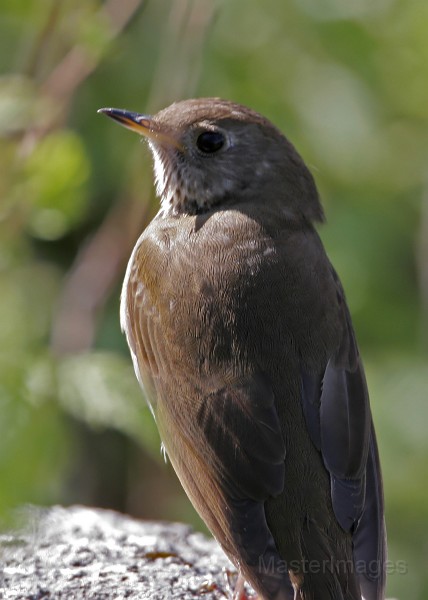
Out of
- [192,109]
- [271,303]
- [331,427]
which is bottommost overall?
[331,427]

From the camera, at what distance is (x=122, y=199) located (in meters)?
7.03

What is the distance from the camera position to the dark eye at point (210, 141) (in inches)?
206

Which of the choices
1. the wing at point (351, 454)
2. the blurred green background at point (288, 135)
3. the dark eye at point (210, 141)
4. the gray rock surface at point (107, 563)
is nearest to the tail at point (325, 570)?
the wing at point (351, 454)

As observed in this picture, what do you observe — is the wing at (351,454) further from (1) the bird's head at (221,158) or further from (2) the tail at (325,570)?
(1) the bird's head at (221,158)

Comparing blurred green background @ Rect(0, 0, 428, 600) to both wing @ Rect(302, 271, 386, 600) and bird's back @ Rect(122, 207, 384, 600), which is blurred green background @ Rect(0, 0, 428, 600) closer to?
bird's back @ Rect(122, 207, 384, 600)

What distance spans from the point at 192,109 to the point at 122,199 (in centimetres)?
183

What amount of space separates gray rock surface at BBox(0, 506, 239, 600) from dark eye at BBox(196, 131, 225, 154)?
5.24ft

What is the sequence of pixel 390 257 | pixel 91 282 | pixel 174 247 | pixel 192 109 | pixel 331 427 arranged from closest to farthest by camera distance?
pixel 331 427
pixel 174 247
pixel 192 109
pixel 91 282
pixel 390 257

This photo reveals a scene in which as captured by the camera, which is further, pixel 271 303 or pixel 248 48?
pixel 248 48

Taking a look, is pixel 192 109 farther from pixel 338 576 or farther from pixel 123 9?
pixel 338 576

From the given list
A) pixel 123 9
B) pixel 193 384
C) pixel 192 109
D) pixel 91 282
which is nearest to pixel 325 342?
pixel 193 384

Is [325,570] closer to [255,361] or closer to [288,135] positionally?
[255,361]

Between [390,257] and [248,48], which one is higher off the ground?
[248,48]

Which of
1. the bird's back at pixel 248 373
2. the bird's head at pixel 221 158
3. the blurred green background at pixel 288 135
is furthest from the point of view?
the blurred green background at pixel 288 135
